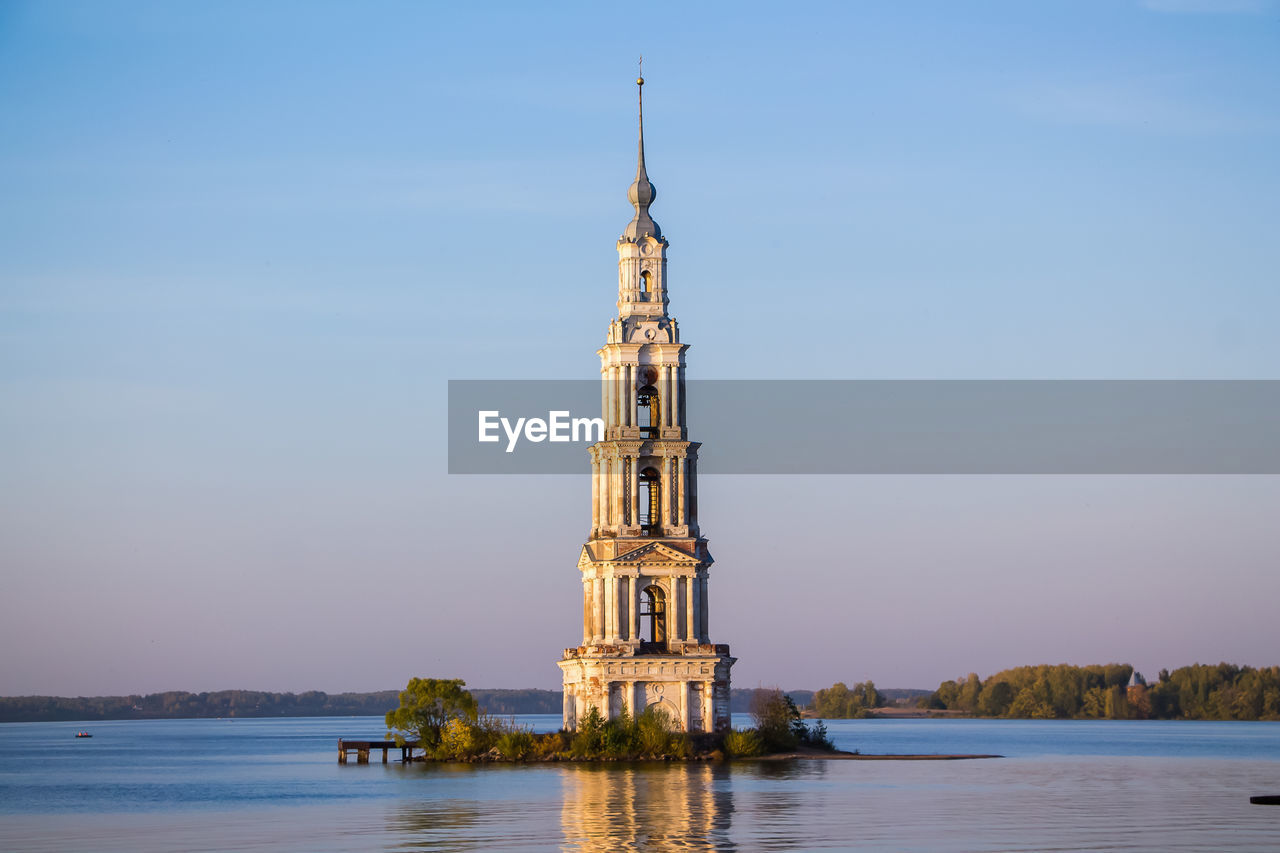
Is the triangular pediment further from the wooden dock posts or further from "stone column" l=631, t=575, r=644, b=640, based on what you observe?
the wooden dock posts

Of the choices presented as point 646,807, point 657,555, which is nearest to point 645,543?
point 657,555

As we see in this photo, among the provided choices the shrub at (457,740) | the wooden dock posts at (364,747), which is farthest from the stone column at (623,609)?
the wooden dock posts at (364,747)

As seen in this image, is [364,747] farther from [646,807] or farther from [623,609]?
[646,807]

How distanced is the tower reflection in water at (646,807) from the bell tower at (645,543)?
5.09 metres

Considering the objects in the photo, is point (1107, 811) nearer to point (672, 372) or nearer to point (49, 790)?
point (672, 372)

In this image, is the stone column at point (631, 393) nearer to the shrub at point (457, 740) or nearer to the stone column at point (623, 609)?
the stone column at point (623, 609)

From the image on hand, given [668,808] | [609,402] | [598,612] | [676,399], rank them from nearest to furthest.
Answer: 1. [668,808]
2. [598,612]
3. [676,399]
4. [609,402]

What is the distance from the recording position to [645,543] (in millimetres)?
81500

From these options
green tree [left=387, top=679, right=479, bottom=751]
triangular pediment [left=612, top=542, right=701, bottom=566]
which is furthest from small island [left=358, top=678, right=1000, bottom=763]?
triangular pediment [left=612, top=542, right=701, bottom=566]

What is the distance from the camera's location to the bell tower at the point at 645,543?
80000 mm

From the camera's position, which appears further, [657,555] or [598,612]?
[598,612]

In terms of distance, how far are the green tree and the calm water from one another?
1.96 metres

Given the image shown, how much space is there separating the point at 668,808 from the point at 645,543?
89.7ft

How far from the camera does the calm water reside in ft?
154
